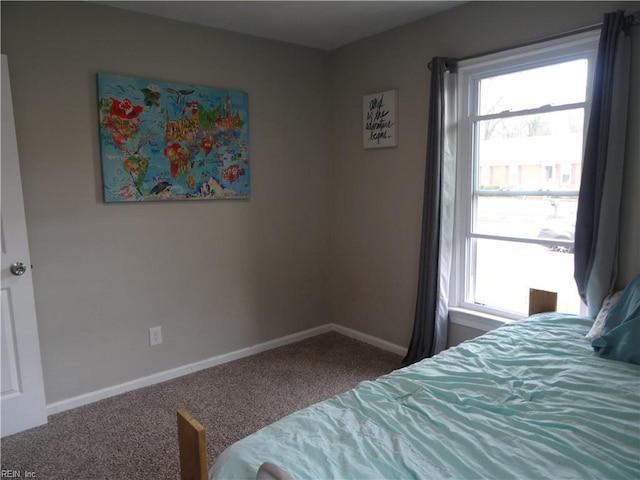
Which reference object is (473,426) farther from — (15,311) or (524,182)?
(15,311)

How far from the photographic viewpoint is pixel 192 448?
1202 millimetres

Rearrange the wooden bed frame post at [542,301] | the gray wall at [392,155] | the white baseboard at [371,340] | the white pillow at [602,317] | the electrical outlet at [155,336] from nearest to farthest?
the white pillow at [602,317]
the wooden bed frame post at [542,301]
the gray wall at [392,155]
the electrical outlet at [155,336]
the white baseboard at [371,340]

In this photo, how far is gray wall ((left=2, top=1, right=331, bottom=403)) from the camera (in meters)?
2.43

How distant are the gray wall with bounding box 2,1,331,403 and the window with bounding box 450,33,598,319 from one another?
1279mm

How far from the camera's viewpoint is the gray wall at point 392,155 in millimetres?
2547

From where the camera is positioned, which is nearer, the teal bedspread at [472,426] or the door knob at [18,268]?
the teal bedspread at [472,426]

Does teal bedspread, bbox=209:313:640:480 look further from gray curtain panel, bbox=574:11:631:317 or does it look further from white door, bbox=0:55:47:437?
white door, bbox=0:55:47:437

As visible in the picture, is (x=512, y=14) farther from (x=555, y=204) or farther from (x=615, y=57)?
(x=555, y=204)

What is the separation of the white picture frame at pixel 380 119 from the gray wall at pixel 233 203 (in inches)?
2.6

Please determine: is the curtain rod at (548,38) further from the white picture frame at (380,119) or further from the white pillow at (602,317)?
the white pillow at (602,317)

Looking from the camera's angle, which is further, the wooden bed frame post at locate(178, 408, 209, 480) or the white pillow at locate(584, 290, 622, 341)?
the white pillow at locate(584, 290, 622, 341)

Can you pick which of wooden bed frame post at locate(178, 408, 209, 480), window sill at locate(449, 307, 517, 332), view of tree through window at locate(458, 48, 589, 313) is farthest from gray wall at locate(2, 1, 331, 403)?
wooden bed frame post at locate(178, 408, 209, 480)

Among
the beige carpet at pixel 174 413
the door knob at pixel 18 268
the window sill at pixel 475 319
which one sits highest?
the door knob at pixel 18 268

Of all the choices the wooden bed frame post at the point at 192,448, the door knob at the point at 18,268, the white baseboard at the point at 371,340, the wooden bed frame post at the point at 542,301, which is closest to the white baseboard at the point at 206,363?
the white baseboard at the point at 371,340
